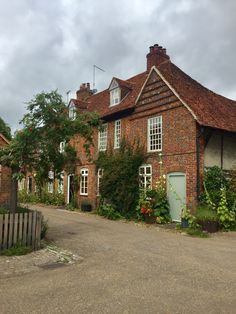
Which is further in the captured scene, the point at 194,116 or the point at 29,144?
the point at 194,116

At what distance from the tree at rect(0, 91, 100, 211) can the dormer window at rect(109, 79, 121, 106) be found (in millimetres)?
11509

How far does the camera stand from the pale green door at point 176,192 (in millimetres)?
17344

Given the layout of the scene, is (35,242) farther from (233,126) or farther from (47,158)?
(233,126)

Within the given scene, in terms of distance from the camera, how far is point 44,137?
11180mm

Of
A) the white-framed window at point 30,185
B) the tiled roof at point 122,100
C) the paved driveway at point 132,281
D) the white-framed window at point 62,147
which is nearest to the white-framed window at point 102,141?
the tiled roof at point 122,100

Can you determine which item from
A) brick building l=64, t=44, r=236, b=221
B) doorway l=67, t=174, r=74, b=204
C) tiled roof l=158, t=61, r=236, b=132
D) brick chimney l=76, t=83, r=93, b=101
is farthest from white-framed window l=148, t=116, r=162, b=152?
brick chimney l=76, t=83, r=93, b=101

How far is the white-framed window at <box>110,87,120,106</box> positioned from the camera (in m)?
23.5

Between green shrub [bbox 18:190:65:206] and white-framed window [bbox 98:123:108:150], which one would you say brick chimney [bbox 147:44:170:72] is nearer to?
white-framed window [bbox 98:123:108:150]

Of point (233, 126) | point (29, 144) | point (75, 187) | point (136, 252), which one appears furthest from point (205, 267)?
point (75, 187)

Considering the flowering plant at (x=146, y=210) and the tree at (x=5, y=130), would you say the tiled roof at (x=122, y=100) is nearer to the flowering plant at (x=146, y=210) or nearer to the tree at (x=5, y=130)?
the tree at (x=5, y=130)

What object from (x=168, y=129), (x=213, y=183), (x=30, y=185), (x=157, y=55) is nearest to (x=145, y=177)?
(x=168, y=129)

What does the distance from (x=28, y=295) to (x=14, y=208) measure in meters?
5.27

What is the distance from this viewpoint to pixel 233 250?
11.0 meters

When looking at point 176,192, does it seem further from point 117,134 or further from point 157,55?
point 157,55
